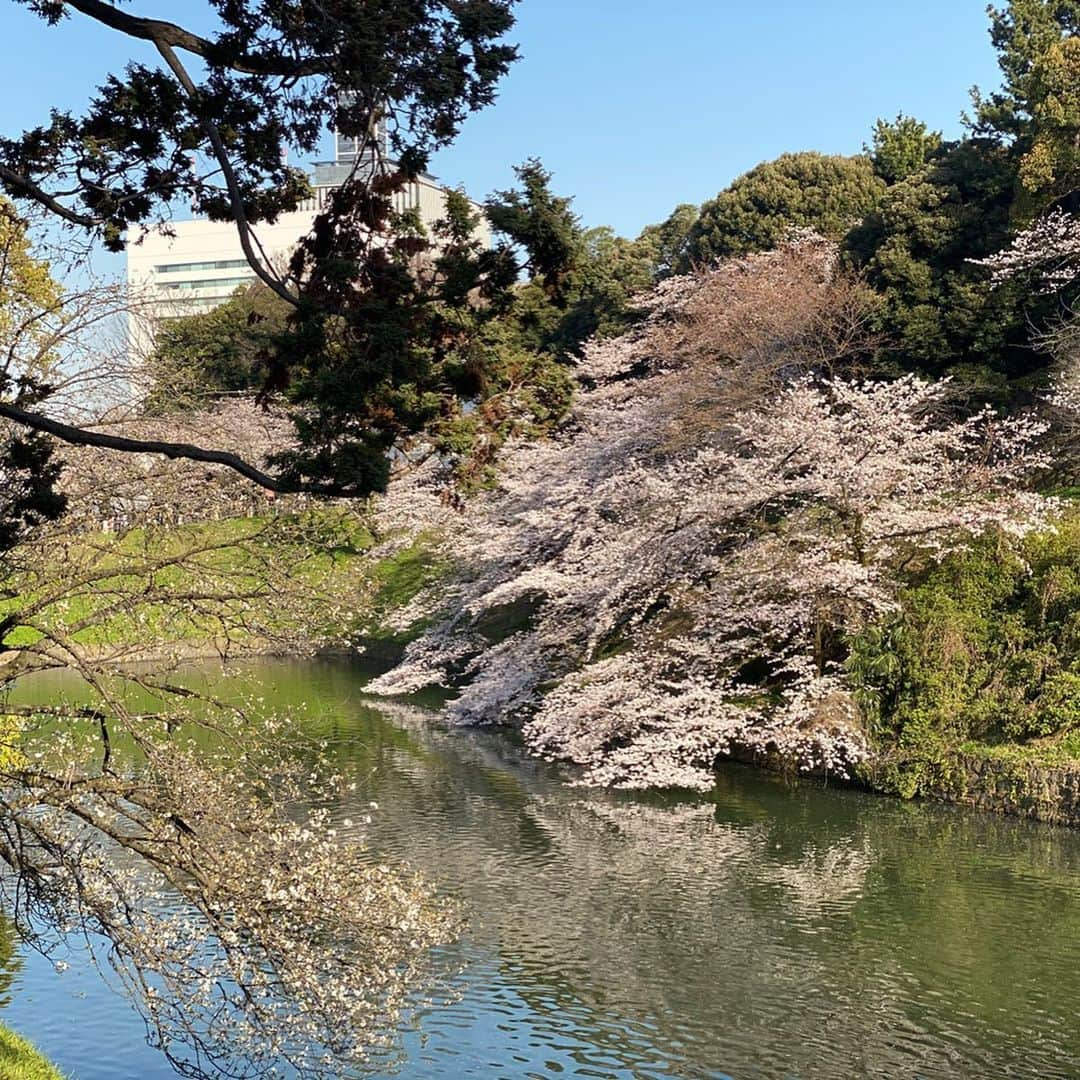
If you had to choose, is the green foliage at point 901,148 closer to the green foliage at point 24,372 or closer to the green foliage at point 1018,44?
the green foliage at point 1018,44

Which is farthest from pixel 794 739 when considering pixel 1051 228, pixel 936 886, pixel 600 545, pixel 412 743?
pixel 1051 228

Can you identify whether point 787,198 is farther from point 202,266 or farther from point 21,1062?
point 202,266

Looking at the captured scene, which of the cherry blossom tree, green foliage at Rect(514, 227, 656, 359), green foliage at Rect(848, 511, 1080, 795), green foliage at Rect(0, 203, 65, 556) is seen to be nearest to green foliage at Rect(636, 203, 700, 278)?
green foliage at Rect(514, 227, 656, 359)

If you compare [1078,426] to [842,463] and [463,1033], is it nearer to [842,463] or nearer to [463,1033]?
[842,463]

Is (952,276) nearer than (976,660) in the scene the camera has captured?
No

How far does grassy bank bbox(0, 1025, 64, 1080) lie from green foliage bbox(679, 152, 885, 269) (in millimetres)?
28768

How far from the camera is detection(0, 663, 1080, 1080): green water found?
9508mm

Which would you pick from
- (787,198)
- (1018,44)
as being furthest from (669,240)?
(1018,44)

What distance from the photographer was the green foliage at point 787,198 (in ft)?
113

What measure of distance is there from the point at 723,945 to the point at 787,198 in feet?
88.4

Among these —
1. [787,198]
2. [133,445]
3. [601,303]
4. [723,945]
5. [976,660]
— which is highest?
[787,198]

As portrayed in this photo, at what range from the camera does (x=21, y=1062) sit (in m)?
8.12

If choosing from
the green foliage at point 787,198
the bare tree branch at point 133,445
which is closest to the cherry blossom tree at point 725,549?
the bare tree branch at point 133,445

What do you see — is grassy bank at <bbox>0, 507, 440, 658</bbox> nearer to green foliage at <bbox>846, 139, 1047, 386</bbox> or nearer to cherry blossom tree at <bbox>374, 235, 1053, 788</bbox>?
cherry blossom tree at <bbox>374, 235, 1053, 788</bbox>
